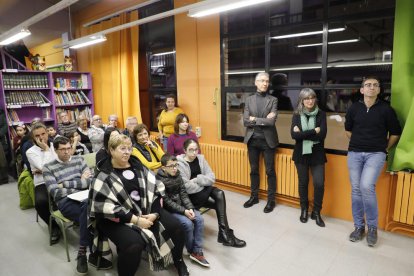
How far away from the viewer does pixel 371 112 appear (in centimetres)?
271

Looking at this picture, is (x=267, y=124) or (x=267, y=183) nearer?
(x=267, y=124)

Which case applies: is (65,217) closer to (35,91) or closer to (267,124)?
(267,124)

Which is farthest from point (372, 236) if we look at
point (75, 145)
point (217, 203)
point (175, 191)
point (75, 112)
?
point (75, 112)

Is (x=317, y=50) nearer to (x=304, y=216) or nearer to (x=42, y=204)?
(x=304, y=216)

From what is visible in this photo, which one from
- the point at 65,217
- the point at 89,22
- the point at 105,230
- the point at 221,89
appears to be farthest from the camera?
the point at 89,22

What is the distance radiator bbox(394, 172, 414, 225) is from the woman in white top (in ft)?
11.4

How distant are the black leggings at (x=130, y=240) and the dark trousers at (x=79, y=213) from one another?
0.25m

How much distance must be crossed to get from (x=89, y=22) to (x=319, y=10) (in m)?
4.55

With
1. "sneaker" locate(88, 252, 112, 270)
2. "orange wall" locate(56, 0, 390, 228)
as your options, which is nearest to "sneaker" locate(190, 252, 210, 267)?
"sneaker" locate(88, 252, 112, 270)

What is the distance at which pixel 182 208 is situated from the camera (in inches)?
97.3

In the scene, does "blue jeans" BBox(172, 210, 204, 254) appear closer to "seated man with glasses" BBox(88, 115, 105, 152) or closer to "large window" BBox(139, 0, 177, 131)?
"seated man with glasses" BBox(88, 115, 105, 152)

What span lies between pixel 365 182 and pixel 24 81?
221 inches

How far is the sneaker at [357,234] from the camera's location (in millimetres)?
2832

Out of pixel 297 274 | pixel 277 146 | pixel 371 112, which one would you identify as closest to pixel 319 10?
pixel 371 112
